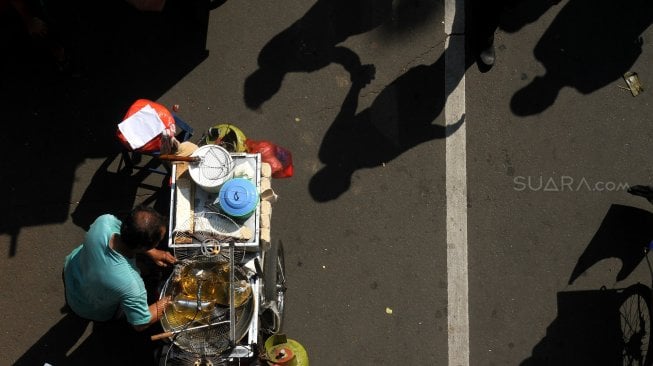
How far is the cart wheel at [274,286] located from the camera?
15.6ft

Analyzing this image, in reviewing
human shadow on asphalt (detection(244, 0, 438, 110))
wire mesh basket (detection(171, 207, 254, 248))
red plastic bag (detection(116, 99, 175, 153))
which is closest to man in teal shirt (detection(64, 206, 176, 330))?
wire mesh basket (detection(171, 207, 254, 248))

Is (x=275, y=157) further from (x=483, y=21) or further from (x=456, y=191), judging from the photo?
(x=483, y=21)

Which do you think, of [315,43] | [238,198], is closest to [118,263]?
[238,198]

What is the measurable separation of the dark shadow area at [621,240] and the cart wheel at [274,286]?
10.2ft

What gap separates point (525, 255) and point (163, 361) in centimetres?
380

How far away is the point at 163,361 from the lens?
437cm

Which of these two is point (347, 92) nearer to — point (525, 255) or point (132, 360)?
point (525, 255)

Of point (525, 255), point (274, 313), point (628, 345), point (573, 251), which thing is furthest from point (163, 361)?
point (628, 345)

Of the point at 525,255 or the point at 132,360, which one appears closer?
the point at 132,360

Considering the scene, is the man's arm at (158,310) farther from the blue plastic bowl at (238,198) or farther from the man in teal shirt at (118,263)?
the blue plastic bowl at (238,198)

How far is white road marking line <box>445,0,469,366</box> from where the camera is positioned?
558 cm

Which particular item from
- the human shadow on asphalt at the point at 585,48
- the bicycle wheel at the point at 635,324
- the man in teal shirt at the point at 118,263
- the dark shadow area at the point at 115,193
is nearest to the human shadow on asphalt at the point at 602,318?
the bicycle wheel at the point at 635,324

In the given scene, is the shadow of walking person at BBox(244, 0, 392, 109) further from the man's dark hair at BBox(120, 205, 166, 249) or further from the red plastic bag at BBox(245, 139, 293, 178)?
the man's dark hair at BBox(120, 205, 166, 249)

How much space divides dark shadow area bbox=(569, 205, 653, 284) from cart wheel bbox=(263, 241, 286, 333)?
10.2 feet
